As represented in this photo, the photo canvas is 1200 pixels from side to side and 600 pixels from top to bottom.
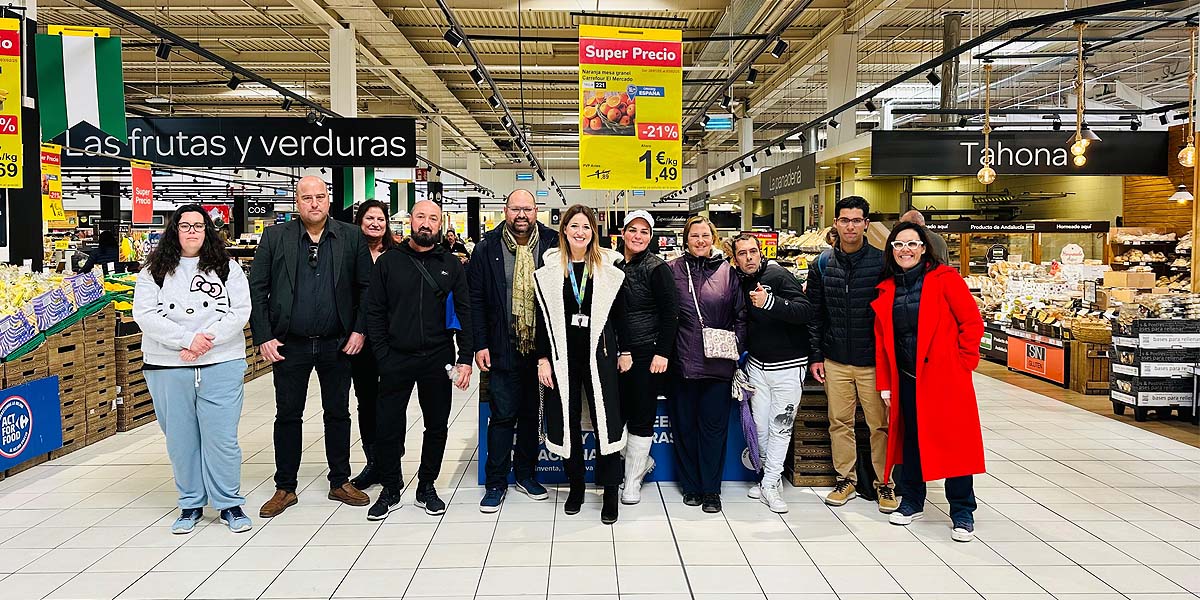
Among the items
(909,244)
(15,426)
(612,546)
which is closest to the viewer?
(612,546)

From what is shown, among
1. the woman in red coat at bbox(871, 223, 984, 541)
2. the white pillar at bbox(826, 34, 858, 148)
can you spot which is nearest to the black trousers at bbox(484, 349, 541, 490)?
the woman in red coat at bbox(871, 223, 984, 541)

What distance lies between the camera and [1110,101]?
16.2 metres

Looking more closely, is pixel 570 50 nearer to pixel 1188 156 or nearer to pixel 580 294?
pixel 1188 156

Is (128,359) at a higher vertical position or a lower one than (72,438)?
higher

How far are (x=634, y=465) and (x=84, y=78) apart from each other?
4.66 metres

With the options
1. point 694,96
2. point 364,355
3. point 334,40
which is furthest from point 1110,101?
point 364,355

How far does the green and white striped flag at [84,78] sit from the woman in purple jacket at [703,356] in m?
4.10

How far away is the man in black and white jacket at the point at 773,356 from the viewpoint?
13.9ft

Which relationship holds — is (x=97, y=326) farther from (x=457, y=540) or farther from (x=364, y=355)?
(x=457, y=540)

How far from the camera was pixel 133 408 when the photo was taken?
6.42 m

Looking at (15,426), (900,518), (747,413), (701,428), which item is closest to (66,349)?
(15,426)

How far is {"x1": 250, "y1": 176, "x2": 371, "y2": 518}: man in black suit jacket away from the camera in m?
4.13

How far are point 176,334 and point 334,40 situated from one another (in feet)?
32.5

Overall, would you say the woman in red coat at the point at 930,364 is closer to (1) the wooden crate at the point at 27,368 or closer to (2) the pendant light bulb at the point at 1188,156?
(1) the wooden crate at the point at 27,368
